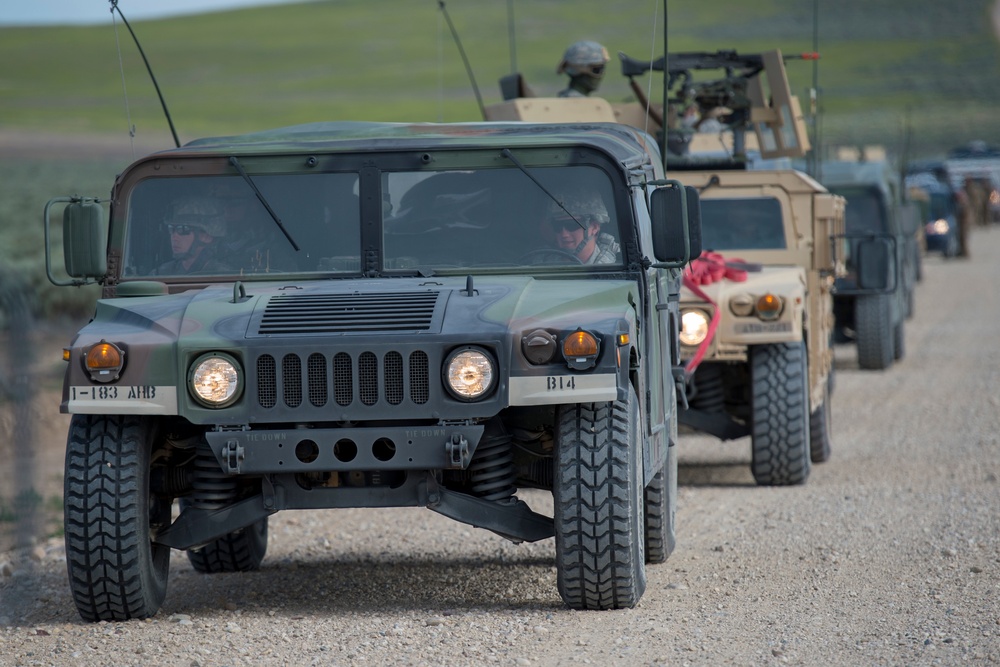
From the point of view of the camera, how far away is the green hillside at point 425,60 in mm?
73625

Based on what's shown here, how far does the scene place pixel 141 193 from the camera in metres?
6.62

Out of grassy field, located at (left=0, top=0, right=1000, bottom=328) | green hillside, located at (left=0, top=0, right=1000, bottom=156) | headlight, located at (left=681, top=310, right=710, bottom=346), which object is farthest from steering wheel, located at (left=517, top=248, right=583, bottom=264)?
green hillside, located at (left=0, top=0, right=1000, bottom=156)

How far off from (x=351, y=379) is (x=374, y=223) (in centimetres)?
99

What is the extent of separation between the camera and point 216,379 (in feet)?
18.9

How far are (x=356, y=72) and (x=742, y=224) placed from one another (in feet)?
309

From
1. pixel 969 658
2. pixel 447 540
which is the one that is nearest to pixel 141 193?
pixel 447 540

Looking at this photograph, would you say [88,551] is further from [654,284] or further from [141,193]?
[654,284]

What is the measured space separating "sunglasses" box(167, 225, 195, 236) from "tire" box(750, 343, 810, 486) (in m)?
3.96

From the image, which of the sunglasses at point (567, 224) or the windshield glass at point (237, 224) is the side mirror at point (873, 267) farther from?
the windshield glass at point (237, 224)

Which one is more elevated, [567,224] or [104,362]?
[567,224]

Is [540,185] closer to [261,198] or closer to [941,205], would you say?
[261,198]

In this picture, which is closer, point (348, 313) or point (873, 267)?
point (348, 313)

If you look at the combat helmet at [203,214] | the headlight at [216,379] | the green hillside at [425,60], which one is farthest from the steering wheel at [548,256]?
the green hillside at [425,60]

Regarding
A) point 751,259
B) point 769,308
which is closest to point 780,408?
point 769,308
